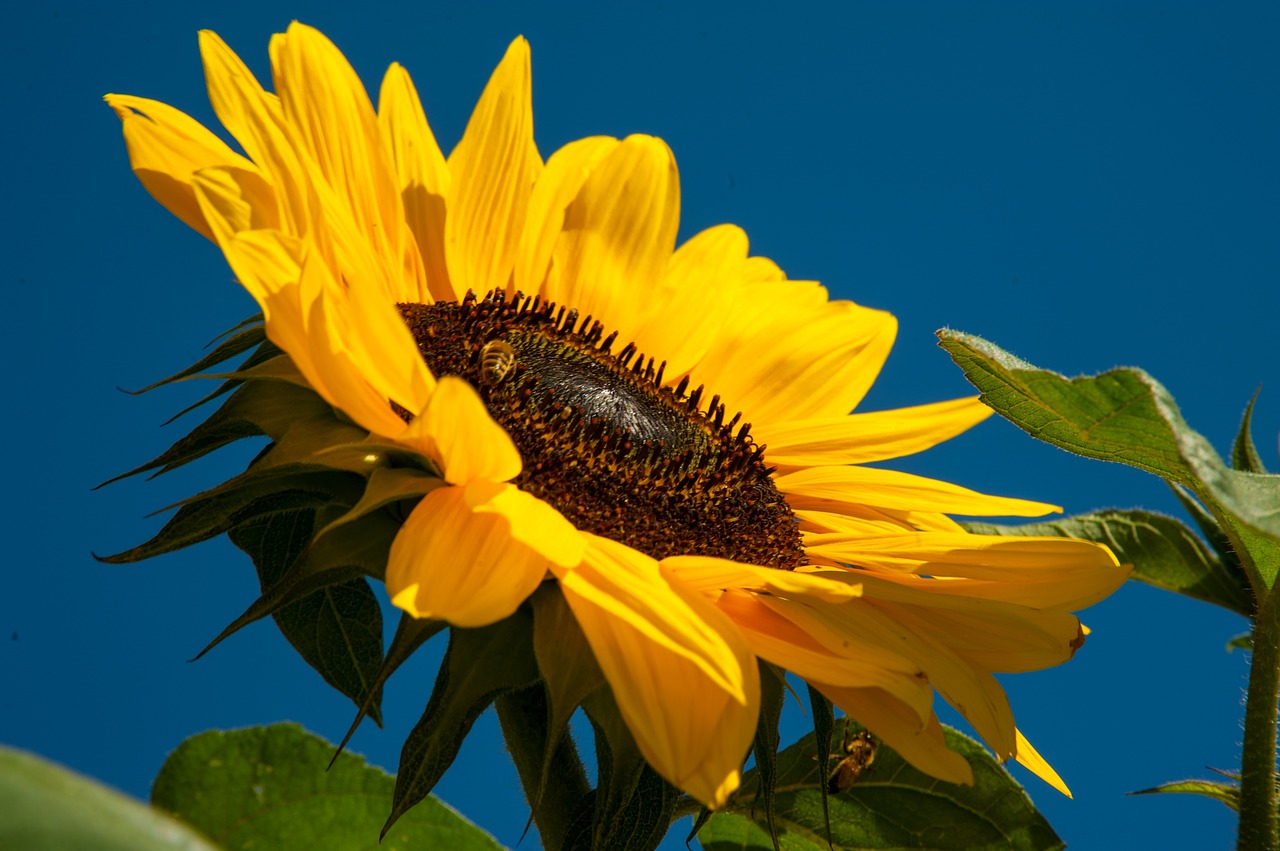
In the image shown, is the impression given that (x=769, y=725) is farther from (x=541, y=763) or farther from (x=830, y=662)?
(x=541, y=763)

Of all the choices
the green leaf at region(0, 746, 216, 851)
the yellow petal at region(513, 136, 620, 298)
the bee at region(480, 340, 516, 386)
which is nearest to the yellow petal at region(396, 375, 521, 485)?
the bee at region(480, 340, 516, 386)

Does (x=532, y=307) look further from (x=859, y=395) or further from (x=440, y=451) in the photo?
(x=440, y=451)

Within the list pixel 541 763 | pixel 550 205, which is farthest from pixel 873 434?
pixel 541 763

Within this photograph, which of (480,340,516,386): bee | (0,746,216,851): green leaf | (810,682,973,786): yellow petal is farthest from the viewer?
(480,340,516,386): bee

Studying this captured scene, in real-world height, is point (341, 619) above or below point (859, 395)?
below

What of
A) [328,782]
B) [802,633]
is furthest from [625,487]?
[328,782]

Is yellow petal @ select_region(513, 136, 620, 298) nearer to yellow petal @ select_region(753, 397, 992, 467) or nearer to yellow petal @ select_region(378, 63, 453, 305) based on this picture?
yellow petal @ select_region(378, 63, 453, 305)

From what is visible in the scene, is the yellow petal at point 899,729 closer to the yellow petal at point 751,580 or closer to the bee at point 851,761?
the yellow petal at point 751,580
